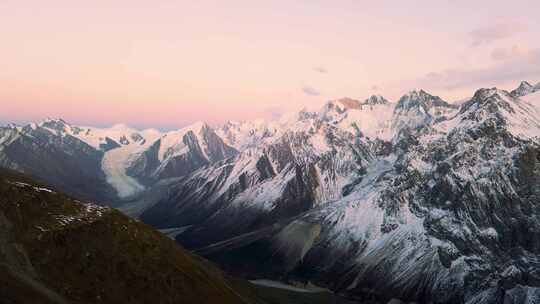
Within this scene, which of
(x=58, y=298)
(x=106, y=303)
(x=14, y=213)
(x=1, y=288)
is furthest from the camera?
(x=14, y=213)

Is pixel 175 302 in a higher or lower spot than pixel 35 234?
lower

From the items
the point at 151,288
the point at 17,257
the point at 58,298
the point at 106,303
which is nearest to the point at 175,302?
the point at 151,288

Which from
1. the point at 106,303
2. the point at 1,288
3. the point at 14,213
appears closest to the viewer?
the point at 1,288

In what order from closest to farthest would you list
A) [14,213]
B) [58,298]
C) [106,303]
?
[58,298]
[106,303]
[14,213]

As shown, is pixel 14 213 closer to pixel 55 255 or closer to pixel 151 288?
pixel 55 255

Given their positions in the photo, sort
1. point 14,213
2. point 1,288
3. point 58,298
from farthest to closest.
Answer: point 14,213
point 58,298
point 1,288

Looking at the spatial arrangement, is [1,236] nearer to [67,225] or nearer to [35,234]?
[35,234]

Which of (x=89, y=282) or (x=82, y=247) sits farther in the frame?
(x=82, y=247)

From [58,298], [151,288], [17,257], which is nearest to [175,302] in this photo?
[151,288]

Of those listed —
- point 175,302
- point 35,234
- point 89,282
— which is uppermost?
point 35,234
